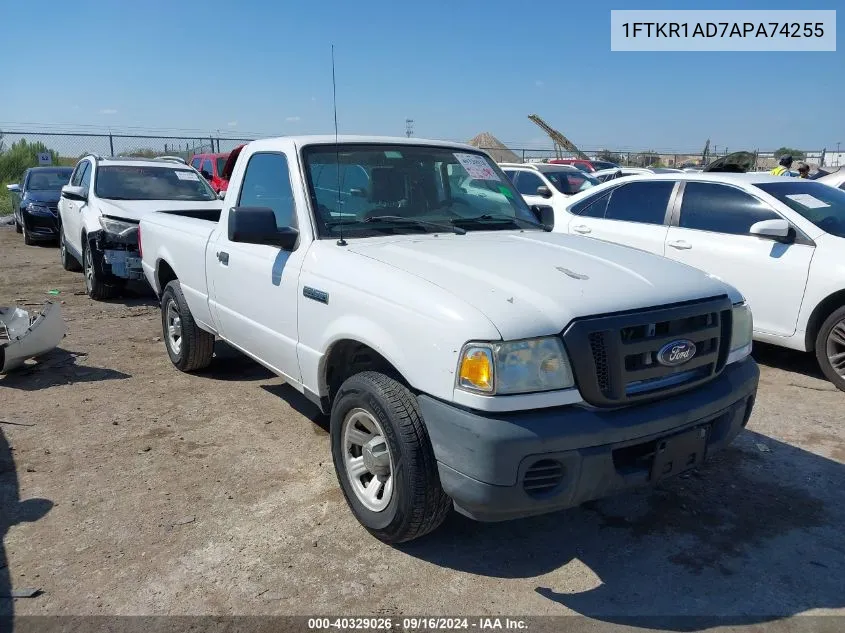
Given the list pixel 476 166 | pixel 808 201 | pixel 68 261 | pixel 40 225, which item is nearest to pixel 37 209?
pixel 40 225

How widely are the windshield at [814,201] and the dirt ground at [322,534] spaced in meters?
1.65

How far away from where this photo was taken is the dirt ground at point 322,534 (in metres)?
2.81

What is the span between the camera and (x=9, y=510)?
3498mm

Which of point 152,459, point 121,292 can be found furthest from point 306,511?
point 121,292

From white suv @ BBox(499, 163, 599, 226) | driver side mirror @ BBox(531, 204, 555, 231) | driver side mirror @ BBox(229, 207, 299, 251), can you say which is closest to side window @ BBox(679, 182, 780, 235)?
driver side mirror @ BBox(531, 204, 555, 231)

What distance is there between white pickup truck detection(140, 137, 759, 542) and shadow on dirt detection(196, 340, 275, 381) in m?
1.50

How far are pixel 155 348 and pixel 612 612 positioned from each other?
203 inches

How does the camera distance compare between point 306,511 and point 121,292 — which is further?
point 121,292

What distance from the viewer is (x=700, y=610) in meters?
2.74

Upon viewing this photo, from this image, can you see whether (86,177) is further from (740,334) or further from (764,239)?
(740,334)

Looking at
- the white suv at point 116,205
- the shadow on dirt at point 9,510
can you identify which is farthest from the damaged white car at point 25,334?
the white suv at point 116,205

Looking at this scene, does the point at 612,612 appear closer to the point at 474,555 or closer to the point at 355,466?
the point at 474,555

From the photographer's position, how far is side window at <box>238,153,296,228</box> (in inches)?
153

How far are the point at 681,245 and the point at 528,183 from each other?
7.23m
